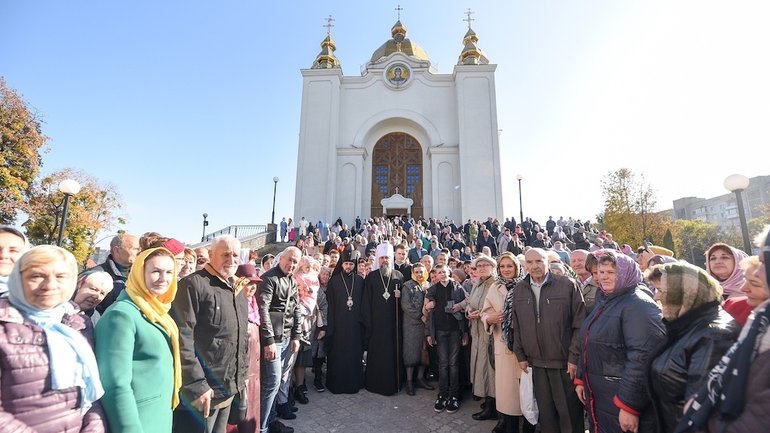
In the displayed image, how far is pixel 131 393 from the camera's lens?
193 cm

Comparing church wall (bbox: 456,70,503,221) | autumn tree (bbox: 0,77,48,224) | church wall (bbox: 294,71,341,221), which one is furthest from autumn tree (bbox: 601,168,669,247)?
autumn tree (bbox: 0,77,48,224)

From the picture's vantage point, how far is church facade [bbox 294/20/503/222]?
72.0ft

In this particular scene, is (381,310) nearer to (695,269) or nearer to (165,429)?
(165,429)

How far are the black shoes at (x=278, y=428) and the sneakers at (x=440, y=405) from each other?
1.79m

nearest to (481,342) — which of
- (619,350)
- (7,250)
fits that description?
(619,350)

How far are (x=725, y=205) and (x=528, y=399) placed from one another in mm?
77336

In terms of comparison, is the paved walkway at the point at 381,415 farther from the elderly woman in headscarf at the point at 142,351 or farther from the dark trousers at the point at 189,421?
the elderly woman in headscarf at the point at 142,351

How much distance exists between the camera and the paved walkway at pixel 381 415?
13.3 feet

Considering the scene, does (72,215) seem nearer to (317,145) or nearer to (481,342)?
(317,145)

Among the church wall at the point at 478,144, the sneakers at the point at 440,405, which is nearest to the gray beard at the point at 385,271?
the sneakers at the point at 440,405

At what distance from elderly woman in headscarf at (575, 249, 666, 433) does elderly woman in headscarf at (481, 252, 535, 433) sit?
985mm

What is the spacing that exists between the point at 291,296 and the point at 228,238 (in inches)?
55.0

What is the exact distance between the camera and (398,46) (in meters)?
27.1

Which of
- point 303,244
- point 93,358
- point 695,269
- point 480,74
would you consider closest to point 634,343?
point 695,269
